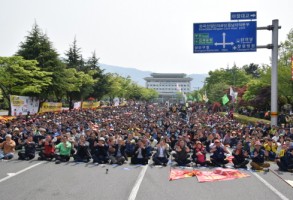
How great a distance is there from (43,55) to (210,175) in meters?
34.0

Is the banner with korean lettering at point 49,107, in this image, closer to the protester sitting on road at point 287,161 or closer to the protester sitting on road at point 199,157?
the protester sitting on road at point 199,157

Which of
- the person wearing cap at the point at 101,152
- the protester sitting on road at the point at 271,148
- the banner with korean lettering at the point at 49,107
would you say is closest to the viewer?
the person wearing cap at the point at 101,152

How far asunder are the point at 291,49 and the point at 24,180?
115 feet

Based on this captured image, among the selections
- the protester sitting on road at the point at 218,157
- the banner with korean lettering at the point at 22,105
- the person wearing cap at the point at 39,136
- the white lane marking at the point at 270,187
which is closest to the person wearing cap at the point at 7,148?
the person wearing cap at the point at 39,136

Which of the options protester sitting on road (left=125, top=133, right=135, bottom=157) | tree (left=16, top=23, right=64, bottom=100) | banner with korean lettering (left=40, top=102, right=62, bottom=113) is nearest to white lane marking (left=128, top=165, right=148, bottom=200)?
protester sitting on road (left=125, top=133, right=135, bottom=157)

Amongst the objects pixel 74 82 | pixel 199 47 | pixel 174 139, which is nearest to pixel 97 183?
pixel 174 139

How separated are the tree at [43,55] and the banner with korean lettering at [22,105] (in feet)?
26.4

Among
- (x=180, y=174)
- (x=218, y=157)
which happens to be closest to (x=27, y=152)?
(x=180, y=174)

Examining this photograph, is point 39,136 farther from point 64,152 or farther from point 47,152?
point 64,152

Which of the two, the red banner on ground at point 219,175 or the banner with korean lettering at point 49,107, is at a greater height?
the banner with korean lettering at point 49,107

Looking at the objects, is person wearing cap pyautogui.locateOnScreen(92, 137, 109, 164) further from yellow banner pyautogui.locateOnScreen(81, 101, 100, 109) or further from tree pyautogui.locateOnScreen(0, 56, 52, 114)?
yellow banner pyautogui.locateOnScreen(81, 101, 100, 109)

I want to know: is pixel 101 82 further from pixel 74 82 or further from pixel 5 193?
pixel 5 193

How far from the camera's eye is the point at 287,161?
13.5 metres

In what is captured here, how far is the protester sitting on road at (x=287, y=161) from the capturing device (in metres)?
13.4
